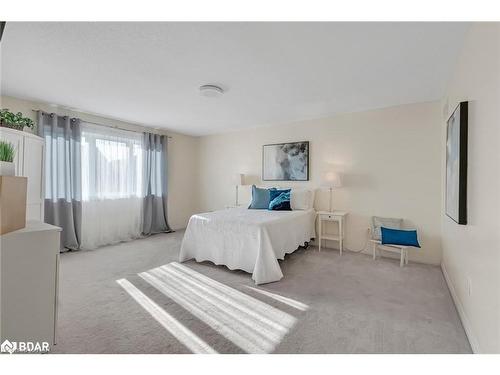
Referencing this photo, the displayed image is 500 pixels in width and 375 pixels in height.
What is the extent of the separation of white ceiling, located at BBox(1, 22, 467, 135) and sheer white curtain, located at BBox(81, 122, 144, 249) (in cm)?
67

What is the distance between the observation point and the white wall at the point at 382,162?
325 centimetres

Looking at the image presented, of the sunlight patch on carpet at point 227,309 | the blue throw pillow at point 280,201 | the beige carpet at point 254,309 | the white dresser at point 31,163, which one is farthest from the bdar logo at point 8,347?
the blue throw pillow at point 280,201

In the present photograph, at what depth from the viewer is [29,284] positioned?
1.27 m

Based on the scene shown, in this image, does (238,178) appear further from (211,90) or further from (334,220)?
(211,90)

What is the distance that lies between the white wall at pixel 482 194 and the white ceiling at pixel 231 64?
1.29 ft

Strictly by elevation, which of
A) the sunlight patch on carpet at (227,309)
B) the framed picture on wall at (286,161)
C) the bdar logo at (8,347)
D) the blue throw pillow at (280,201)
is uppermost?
the framed picture on wall at (286,161)

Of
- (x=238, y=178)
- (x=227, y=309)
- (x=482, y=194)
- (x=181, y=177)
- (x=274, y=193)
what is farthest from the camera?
(x=181, y=177)

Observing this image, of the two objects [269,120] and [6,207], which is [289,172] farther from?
[6,207]

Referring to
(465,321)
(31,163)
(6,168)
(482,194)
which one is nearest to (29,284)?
(6,168)

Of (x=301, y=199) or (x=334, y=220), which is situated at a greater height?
(x=301, y=199)

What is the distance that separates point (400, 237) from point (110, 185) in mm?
4724

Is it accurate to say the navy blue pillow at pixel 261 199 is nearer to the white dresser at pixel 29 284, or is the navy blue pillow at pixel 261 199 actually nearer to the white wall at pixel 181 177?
the white wall at pixel 181 177
